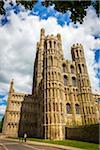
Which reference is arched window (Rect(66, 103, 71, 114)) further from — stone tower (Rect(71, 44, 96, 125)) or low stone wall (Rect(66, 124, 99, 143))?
low stone wall (Rect(66, 124, 99, 143))

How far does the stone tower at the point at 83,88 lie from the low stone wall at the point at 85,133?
31.6ft

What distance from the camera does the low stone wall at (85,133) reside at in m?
28.7

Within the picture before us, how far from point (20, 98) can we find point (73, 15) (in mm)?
49747

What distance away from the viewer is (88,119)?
157 ft

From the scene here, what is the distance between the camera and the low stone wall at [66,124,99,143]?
1130 inches

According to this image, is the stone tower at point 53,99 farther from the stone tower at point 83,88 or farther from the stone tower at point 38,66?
the stone tower at point 38,66

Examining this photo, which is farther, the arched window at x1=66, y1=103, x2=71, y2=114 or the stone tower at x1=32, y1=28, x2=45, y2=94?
the stone tower at x1=32, y1=28, x2=45, y2=94

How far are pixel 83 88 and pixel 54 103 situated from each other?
1379 centimetres

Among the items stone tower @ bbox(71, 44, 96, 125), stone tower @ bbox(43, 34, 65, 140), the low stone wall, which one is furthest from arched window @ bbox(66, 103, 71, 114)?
the low stone wall

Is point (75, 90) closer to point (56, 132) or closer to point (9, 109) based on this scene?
point (56, 132)

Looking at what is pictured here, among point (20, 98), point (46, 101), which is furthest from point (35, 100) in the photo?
point (46, 101)

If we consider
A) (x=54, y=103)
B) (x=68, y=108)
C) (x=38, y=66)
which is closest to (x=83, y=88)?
(x=68, y=108)

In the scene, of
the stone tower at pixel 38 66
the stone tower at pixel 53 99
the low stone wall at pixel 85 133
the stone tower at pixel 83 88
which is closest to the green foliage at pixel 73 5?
the low stone wall at pixel 85 133

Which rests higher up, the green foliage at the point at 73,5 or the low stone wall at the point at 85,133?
the green foliage at the point at 73,5
